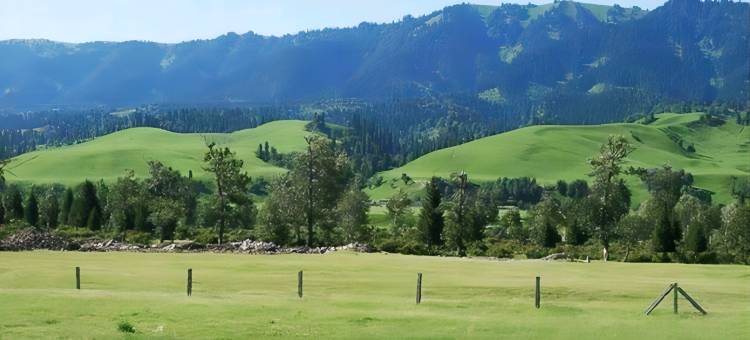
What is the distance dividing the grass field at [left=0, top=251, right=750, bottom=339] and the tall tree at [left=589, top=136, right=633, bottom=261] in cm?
3222

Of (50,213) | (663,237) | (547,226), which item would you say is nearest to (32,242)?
(50,213)

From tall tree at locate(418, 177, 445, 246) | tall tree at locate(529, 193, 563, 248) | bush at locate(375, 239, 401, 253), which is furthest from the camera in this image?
tall tree at locate(529, 193, 563, 248)

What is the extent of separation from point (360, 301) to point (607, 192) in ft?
221

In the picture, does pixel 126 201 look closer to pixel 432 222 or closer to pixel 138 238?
pixel 138 238

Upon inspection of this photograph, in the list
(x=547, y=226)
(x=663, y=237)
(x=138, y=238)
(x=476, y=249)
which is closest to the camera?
(x=476, y=249)

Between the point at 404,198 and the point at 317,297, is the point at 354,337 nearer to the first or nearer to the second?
the point at 317,297

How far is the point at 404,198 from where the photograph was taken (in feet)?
498

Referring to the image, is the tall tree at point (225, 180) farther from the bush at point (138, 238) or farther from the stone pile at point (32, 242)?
the stone pile at point (32, 242)

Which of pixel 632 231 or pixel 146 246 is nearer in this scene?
pixel 146 246

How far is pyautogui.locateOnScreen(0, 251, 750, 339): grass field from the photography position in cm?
3212

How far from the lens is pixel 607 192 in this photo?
102 metres

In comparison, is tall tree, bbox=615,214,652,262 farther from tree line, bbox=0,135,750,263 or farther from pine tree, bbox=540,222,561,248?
pine tree, bbox=540,222,561,248

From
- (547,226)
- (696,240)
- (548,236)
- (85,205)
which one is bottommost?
(548,236)

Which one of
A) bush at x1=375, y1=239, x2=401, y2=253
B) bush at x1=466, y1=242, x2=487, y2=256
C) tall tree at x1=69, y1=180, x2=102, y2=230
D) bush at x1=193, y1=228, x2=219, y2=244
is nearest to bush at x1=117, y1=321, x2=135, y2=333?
bush at x1=375, y1=239, x2=401, y2=253
